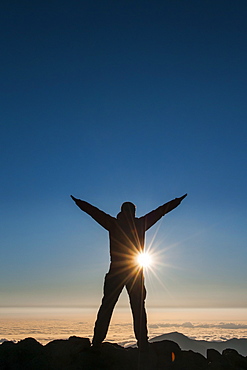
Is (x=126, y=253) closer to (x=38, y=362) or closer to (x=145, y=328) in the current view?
(x=145, y=328)

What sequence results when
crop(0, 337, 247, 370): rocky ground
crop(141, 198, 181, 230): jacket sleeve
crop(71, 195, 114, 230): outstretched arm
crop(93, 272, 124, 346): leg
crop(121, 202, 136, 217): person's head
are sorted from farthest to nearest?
crop(141, 198, 181, 230): jacket sleeve < crop(121, 202, 136, 217): person's head < crop(71, 195, 114, 230): outstretched arm < crop(93, 272, 124, 346): leg < crop(0, 337, 247, 370): rocky ground

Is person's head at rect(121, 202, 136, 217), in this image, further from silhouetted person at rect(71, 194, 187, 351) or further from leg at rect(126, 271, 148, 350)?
leg at rect(126, 271, 148, 350)

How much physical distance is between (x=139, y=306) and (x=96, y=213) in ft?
10.2

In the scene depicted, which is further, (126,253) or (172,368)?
(126,253)

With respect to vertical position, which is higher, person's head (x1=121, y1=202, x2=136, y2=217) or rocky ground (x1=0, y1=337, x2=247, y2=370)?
person's head (x1=121, y1=202, x2=136, y2=217)

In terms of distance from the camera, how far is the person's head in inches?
460

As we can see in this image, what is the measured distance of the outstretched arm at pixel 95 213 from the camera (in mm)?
11430

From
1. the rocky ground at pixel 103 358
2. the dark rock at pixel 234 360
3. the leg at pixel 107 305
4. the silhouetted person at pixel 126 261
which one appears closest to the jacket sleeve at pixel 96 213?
the silhouetted person at pixel 126 261

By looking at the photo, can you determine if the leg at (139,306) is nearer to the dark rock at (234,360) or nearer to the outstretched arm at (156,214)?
the outstretched arm at (156,214)

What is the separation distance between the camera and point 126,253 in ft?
37.5

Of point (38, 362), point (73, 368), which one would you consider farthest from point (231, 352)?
point (38, 362)

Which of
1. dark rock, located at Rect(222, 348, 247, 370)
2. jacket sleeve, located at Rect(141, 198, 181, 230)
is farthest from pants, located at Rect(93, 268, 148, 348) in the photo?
dark rock, located at Rect(222, 348, 247, 370)

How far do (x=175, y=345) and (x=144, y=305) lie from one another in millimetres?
1718

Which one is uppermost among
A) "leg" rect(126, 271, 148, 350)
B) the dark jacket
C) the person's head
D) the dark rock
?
the person's head
